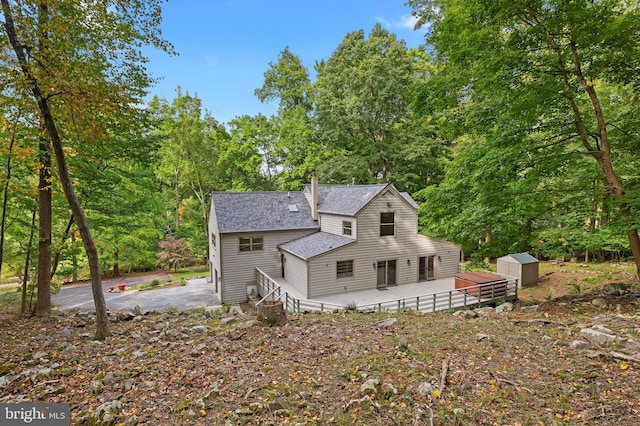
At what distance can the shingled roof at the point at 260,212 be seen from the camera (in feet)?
50.8

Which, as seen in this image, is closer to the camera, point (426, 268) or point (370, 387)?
point (370, 387)

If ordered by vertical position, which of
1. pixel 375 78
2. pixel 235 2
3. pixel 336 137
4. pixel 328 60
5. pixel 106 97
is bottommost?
pixel 106 97

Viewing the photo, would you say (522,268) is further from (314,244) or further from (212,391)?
(212,391)

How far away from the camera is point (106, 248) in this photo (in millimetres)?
20750

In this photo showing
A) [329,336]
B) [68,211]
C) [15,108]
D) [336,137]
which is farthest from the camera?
[336,137]

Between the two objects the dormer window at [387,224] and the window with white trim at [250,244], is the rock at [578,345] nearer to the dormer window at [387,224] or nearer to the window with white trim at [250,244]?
the dormer window at [387,224]

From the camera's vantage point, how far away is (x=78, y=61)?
6352 mm

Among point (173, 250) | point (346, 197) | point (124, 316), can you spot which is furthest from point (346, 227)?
point (173, 250)

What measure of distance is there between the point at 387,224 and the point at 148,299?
13010mm

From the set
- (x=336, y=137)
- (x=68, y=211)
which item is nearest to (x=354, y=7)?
(x=336, y=137)

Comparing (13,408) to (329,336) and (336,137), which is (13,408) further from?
(336,137)

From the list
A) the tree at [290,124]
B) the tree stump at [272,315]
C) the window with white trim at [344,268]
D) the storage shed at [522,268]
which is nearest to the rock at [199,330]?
the tree stump at [272,315]

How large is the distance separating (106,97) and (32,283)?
8.91m

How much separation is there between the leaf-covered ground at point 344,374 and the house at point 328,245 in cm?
722
